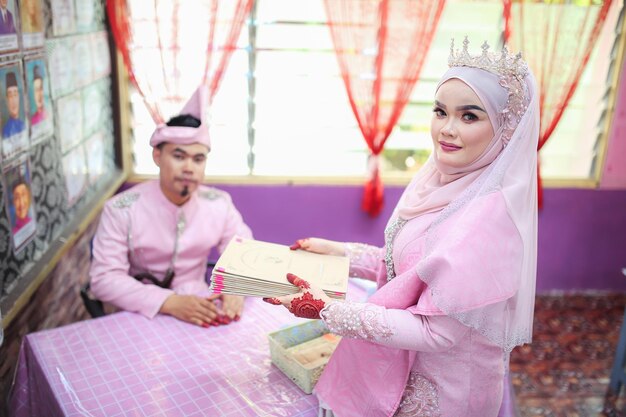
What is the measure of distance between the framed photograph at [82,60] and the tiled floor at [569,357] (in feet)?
8.87

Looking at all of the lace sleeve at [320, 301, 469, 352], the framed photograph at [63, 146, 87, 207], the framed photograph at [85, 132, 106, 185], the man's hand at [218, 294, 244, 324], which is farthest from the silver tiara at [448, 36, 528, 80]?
the framed photograph at [85, 132, 106, 185]

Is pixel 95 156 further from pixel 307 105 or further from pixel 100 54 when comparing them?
pixel 307 105

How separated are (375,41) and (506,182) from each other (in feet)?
7.45

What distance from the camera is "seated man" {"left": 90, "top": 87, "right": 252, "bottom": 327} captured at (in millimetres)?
2002

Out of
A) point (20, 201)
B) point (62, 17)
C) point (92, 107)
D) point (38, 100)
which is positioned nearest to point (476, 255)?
point (20, 201)

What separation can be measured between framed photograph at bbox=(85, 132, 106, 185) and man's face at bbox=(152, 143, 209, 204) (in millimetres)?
894

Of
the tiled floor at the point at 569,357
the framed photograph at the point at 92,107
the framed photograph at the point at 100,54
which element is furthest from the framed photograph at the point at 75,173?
the tiled floor at the point at 569,357

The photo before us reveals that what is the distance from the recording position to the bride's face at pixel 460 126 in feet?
4.17

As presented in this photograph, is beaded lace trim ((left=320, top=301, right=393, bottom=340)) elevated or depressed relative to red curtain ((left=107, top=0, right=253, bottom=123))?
depressed

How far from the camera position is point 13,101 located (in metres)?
1.93

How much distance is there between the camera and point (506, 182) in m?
1.26

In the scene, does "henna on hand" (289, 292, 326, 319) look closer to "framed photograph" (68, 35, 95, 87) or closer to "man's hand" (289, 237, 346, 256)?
A: "man's hand" (289, 237, 346, 256)

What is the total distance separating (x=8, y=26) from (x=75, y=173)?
0.91 meters

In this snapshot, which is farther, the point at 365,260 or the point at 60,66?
the point at 60,66
